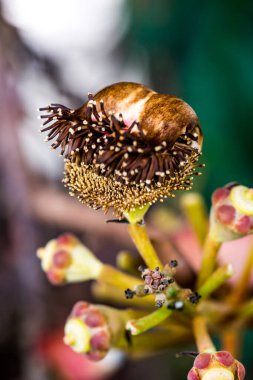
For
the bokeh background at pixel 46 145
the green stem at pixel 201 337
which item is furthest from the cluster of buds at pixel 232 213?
the bokeh background at pixel 46 145

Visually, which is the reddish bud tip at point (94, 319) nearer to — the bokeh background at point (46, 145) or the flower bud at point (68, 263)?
the flower bud at point (68, 263)

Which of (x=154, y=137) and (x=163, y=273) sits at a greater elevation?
(x=154, y=137)

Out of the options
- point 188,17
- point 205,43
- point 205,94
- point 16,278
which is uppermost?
point 188,17

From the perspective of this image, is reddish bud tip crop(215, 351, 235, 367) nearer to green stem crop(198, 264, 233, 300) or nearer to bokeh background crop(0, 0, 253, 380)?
green stem crop(198, 264, 233, 300)

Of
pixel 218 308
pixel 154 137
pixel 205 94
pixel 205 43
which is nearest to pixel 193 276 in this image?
pixel 218 308

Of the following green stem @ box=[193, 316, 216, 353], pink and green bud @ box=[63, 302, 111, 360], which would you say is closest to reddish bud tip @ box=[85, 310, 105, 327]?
pink and green bud @ box=[63, 302, 111, 360]

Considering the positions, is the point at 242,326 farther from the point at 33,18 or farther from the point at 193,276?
the point at 33,18
